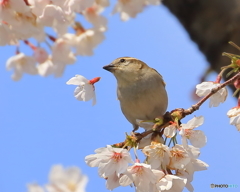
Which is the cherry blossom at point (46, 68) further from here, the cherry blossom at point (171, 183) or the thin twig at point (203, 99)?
the cherry blossom at point (171, 183)

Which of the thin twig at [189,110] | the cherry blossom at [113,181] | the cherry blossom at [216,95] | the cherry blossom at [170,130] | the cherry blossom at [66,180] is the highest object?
the cherry blossom at [216,95]

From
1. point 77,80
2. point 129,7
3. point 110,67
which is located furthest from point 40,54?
point 77,80

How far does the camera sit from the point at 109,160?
252 centimetres

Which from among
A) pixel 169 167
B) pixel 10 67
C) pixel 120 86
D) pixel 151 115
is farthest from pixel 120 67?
pixel 169 167

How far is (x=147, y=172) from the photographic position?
2479 millimetres

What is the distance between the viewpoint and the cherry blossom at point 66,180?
1915mm

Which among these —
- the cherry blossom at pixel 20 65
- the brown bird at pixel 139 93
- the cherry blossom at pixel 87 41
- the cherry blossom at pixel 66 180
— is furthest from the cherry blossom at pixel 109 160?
the cherry blossom at pixel 87 41

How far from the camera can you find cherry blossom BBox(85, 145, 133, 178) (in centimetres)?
247

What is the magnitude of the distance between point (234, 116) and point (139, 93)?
1.46 m

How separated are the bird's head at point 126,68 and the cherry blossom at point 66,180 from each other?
7.53 feet

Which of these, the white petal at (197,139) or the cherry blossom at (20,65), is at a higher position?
the cherry blossom at (20,65)

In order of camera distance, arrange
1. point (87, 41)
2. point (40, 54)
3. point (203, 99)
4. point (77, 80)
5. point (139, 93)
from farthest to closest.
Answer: point (87, 41) < point (40, 54) < point (139, 93) < point (77, 80) < point (203, 99)

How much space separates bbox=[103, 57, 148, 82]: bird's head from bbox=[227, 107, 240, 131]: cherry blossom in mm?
1648

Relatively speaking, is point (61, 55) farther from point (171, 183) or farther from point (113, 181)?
point (171, 183)
